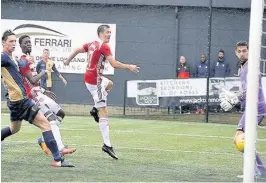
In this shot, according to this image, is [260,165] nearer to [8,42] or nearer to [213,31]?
[8,42]

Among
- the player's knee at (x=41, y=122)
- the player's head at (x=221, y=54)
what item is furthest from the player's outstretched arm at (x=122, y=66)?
the player's head at (x=221, y=54)

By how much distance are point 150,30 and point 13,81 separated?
54.7 feet

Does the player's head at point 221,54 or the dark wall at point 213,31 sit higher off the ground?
the dark wall at point 213,31

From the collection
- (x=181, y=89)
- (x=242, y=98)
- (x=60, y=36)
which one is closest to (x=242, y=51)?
(x=242, y=98)

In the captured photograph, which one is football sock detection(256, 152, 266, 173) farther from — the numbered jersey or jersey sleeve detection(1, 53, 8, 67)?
jersey sleeve detection(1, 53, 8, 67)

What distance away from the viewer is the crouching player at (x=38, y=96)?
504 inches

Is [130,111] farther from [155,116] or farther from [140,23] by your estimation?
[140,23]

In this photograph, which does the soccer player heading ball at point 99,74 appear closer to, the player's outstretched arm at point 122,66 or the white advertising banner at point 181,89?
the player's outstretched arm at point 122,66

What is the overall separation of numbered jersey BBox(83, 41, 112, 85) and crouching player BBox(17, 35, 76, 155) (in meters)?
0.78

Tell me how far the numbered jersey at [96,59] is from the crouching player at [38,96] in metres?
0.78

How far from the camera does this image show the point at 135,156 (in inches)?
563

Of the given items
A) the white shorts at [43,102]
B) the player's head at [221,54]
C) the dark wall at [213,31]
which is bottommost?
the white shorts at [43,102]

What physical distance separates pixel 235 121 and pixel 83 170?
13.6 metres

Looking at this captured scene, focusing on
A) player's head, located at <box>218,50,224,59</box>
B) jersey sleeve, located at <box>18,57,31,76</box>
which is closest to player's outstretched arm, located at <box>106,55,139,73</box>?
jersey sleeve, located at <box>18,57,31,76</box>
